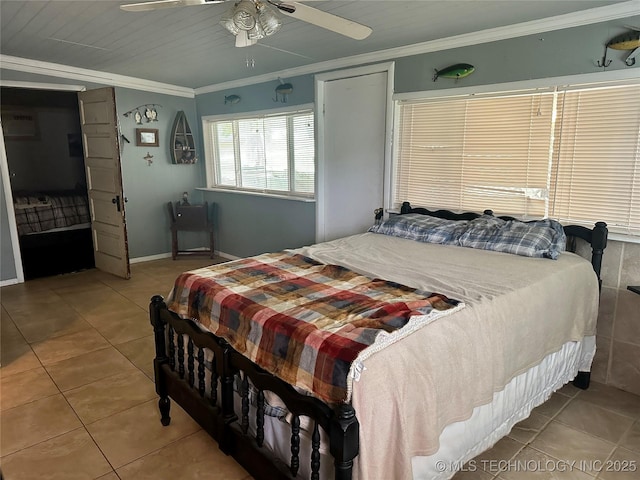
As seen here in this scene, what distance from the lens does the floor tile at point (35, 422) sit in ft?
7.23

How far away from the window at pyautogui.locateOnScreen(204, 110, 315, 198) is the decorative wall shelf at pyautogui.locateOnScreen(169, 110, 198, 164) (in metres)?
0.25

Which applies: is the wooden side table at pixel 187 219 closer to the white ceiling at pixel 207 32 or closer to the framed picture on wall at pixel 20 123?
the white ceiling at pixel 207 32

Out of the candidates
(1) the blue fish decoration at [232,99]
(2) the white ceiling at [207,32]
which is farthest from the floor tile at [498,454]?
(1) the blue fish decoration at [232,99]

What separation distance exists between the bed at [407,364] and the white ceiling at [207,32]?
1.42 meters

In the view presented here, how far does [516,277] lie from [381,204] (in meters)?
1.85

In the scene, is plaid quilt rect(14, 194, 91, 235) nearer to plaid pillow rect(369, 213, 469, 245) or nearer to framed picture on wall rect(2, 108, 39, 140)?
framed picture on wall rect(2, 108, 39, 140)

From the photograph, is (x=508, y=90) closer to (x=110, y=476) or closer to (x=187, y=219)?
(x=110, y=476)

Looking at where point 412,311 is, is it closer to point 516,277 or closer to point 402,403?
point 402,403

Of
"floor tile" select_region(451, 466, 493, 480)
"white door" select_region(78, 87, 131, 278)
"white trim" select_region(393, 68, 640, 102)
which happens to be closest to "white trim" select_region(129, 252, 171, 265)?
"white door" select_region(78, 87, 131, 278)

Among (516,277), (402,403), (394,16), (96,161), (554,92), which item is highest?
(394,16)

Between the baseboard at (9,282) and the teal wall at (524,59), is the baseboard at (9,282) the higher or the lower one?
the lower one

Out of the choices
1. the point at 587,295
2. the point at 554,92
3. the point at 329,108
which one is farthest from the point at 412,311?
the point at 329,108

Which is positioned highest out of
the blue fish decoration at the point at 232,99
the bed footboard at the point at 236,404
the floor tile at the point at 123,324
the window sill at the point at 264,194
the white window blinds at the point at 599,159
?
the blue fish decoration at the point at 232,99

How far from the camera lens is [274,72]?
15.4ft
